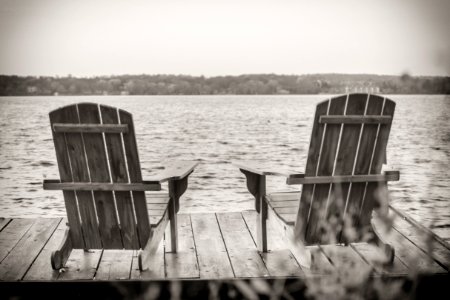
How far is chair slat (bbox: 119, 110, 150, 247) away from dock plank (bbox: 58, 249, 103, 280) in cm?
37

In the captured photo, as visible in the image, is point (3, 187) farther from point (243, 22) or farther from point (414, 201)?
point (243, 22)

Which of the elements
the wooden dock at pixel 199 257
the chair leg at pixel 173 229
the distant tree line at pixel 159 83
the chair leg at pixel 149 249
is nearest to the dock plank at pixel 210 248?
the wooden dock at pixel 199 257

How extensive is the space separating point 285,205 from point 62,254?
1.36 metres

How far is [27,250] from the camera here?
3.60 m

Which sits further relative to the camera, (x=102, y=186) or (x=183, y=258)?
(x=183, y=258)

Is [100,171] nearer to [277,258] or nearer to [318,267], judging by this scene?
[277,258]

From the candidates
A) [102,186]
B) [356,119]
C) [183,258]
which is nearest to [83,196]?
[102,186]

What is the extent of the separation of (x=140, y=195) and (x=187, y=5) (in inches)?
2240

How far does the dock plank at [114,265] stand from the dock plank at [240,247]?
64 cm

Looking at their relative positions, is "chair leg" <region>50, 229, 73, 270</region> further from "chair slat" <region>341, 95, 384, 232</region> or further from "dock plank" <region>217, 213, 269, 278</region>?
"chair slat" <region>341, 95, 384, 232</region>

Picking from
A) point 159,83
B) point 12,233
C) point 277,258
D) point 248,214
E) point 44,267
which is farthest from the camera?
point 159,83

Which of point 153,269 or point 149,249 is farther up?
point 149,249

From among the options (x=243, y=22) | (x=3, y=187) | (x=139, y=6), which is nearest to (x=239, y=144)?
(x=3, y=187)

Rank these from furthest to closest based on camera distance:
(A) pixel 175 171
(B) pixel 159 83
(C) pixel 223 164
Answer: (B) pixel 159 83, (C) pixel 223 164, (A) pixel 175 171
